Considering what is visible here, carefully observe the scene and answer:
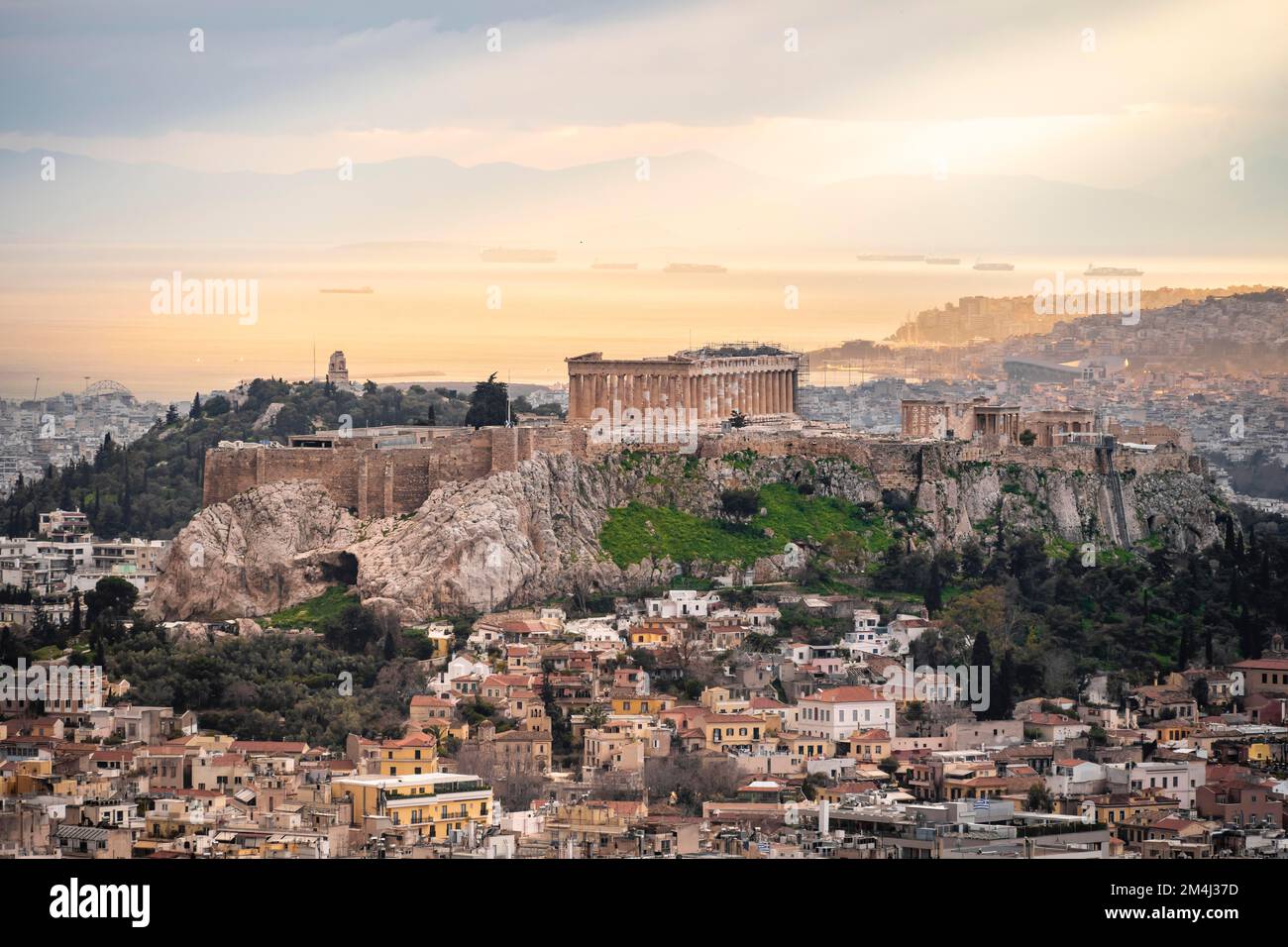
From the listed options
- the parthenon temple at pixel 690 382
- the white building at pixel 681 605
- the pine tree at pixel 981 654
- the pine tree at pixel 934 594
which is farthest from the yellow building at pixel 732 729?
the parthenon temple at pixel 690 382

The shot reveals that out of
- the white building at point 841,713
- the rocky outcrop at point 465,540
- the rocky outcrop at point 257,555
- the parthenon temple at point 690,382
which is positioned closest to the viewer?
the white building at point 841,713

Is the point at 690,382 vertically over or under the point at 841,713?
over

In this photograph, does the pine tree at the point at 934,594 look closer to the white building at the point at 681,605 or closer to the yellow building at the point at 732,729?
the white building at the point at 681,605

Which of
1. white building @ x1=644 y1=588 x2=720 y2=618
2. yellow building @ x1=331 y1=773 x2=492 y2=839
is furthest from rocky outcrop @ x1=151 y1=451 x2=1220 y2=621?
yellow building @ x1=331 y1=773 x2=492 y2=839

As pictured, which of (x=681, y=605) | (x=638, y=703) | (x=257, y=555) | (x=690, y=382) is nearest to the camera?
(x=638, y=703)

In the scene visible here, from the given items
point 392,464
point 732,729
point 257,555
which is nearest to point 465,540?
point 392,464

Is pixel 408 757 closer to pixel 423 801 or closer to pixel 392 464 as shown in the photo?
pixel 423 801

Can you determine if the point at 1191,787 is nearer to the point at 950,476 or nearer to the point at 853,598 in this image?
the point at 853,598
